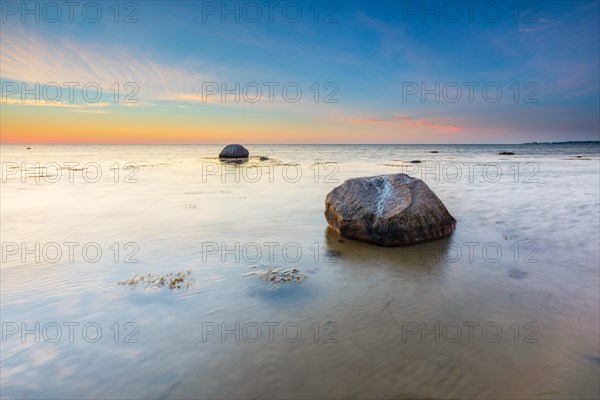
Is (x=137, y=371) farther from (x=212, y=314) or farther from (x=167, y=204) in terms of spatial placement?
(x=167, y=204)

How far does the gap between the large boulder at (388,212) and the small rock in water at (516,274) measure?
2180 mm

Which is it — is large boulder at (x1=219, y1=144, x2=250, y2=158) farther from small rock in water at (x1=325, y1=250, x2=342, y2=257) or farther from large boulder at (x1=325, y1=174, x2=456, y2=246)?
small rock in water at (x1=325, y1=250, x2=342, y2=257)

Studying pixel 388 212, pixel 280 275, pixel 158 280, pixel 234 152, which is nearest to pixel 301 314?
pixel 280 275

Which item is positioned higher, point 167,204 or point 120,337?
point 167,204

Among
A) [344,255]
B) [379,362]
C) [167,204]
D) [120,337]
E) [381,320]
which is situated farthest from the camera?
[167,204]

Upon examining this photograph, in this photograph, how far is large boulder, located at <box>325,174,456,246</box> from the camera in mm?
8242

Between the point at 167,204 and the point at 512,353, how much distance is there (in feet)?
42.4

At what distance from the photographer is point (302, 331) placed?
4613mm

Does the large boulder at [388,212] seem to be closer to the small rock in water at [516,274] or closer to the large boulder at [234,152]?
the small rock in water at [516,274]

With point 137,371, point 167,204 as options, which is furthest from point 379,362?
point 167,204

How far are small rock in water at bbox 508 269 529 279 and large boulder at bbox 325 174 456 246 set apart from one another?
218 cm

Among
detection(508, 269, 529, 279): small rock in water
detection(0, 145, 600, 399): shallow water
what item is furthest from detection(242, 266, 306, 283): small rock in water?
detection(508, 269, 529, 279): small rock in water

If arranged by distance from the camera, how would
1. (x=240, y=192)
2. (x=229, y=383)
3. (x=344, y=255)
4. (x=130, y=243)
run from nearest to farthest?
(x=229, y=383)
(x=344, y=255)
(x=130, y=243)
(x=240, y=192)

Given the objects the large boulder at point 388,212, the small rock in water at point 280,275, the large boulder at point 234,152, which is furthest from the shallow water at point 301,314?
the large boulder at point 234,152
